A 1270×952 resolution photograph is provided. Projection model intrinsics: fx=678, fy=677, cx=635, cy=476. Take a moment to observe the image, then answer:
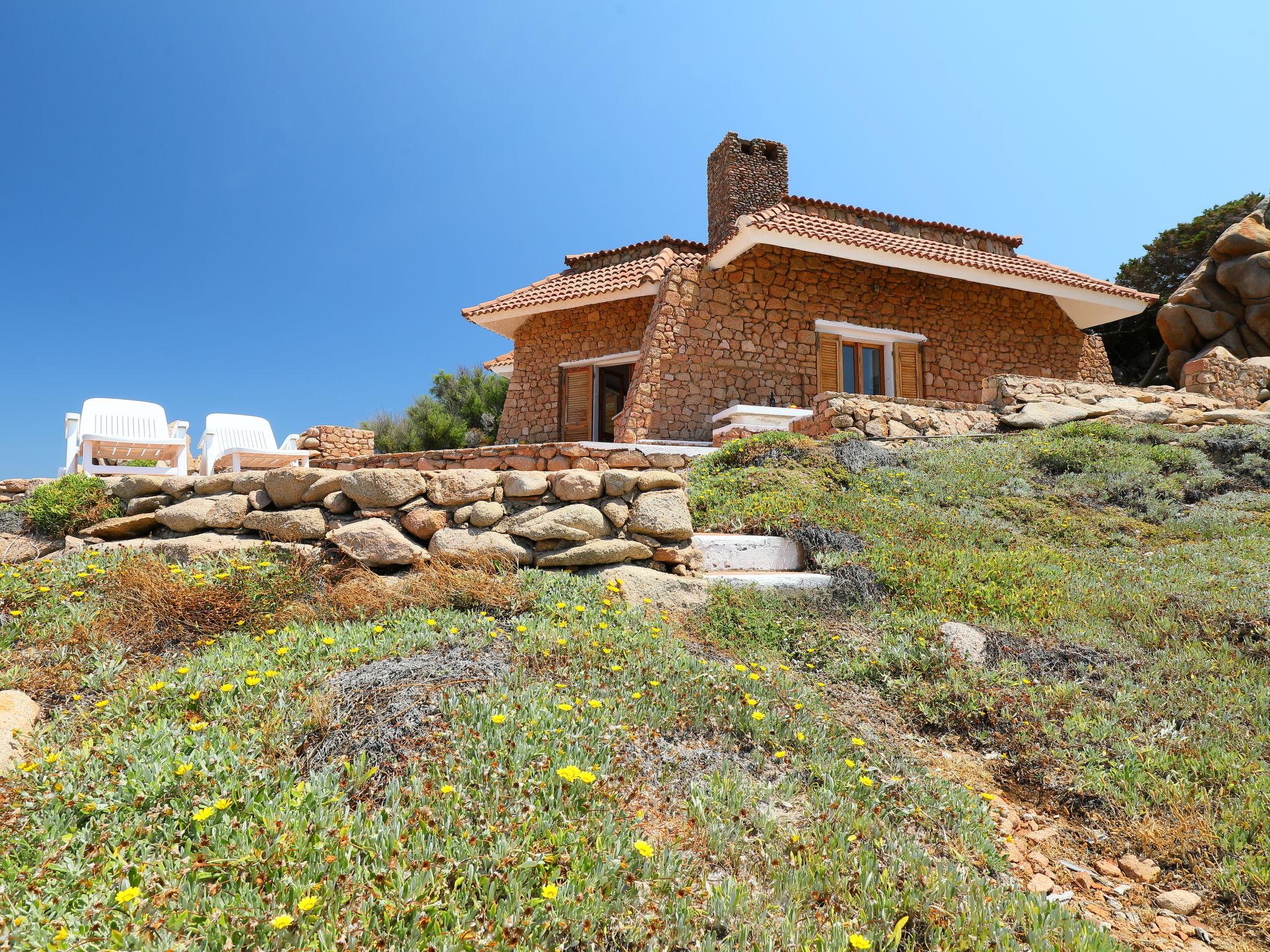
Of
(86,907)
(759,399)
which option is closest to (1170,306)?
(759,399)

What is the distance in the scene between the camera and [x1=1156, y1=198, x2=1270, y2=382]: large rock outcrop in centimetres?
1747

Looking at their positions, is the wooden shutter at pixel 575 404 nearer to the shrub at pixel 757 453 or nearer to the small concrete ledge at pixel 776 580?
the shrub at pixel 757 453

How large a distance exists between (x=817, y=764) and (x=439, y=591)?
7.47ft

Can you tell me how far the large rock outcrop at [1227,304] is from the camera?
57.3 ft

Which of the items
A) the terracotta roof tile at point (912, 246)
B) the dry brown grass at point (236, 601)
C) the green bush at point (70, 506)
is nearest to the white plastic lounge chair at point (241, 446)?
the green bush at point (70, 506)

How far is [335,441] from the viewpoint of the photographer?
1273 centimetres

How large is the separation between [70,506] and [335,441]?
807 centimetres

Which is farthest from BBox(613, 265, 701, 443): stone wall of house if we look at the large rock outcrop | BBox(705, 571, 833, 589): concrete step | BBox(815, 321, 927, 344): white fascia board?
the large rock outcrop

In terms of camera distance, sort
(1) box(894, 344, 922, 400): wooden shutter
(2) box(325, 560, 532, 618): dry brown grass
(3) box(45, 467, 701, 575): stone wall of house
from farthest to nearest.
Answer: (1) box(894, 344, 922, 400): wooden shutter
(3) box(45, 467, 701, 575): stone wall of house
(2) box(325, 560, 532, 618): dry brown grass

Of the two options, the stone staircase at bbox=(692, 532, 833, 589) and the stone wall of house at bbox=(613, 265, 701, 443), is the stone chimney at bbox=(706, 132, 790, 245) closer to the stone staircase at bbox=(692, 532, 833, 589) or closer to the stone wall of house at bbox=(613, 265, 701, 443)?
the stone wall of house at bbox=(613, 265, 701, 443)

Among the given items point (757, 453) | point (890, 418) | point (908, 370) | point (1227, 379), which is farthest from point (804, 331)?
point (1227, 379)

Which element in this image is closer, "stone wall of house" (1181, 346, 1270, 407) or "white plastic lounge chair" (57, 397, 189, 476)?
"white plastic lounge chair" (57, 397, 189, 476)

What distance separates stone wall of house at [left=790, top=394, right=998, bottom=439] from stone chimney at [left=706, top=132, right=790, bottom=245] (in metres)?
5.36

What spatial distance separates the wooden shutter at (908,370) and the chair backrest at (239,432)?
441 inches
